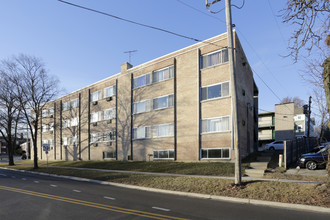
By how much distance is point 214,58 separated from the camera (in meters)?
20.1

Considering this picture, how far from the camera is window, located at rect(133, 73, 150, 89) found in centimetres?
2530

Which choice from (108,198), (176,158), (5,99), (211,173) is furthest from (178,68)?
(5,99)

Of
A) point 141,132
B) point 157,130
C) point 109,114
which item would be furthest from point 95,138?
point 157,130

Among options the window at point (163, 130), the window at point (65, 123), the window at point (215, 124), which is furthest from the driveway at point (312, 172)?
the window at point (65, 123)

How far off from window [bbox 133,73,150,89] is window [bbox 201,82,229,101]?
23.7ft

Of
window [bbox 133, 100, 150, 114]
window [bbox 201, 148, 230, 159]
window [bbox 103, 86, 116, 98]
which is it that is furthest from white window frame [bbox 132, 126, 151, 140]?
window [bbox 201, 148, 230, 159]

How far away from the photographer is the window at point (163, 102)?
22.7 m

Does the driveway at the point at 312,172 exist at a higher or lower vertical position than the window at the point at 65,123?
lower

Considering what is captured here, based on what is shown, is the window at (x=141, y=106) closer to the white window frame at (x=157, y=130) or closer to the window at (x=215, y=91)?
the white window frame at (x=157, y=130)

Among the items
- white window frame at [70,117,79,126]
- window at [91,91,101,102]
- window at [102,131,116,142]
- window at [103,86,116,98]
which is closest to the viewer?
window at [102,131,116,142]

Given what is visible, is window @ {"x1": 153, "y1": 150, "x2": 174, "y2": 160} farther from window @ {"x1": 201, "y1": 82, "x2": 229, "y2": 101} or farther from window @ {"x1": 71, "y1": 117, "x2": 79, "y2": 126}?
window @ {"x1": 71, "y1": 117, "x2": 79, "y2": 126}

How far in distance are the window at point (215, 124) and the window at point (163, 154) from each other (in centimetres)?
429

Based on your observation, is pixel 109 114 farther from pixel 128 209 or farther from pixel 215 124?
pixel 128 209

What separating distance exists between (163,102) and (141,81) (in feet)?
14.1
